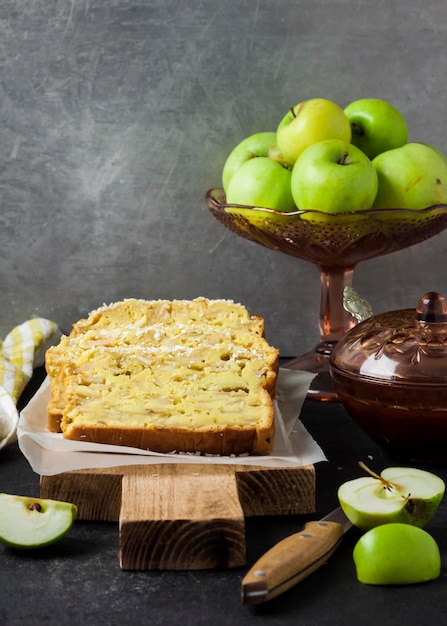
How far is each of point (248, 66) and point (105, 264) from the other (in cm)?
56

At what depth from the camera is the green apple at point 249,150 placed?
187cm

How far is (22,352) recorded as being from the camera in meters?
1.97

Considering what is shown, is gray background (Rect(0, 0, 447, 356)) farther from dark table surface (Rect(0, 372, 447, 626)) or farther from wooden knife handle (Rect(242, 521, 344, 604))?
wooden knife handle (Rect(242, 521, 344, 604))

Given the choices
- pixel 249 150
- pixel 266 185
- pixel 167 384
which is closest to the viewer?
pixel 167 384

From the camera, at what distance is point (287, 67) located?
6.62ft

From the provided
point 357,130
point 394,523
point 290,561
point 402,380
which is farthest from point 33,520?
point 357,130

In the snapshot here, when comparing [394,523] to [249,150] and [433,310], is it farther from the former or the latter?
[249,150]

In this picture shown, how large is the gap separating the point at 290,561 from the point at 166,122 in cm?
126

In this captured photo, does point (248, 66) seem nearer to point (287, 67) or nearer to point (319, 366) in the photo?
point (287, 67)

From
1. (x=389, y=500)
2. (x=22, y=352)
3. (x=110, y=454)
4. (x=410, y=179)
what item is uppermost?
(x=410, y=179)

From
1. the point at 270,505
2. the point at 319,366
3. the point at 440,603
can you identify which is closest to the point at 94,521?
the point at 270,505

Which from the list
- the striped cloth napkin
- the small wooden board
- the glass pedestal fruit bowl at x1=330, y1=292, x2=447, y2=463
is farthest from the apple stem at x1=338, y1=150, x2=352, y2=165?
the striped cloth napkin

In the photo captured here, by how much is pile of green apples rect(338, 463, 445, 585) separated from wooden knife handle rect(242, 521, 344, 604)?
0.04 meters

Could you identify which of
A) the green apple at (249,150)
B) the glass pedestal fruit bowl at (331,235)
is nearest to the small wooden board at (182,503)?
the glass pedestal fruit bowl at (331,235)
